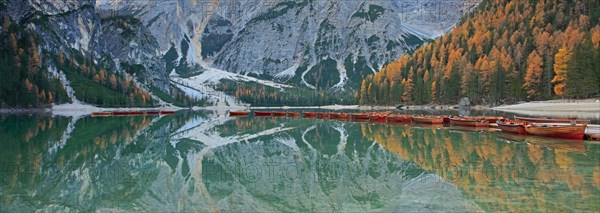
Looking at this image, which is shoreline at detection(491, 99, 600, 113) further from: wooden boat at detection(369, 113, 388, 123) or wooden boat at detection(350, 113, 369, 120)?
wooden boat at detection(350, 113, 369, 120)

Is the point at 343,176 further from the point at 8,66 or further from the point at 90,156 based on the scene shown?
the point at 8,66

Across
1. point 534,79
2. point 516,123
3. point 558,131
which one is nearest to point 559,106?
point 534,79

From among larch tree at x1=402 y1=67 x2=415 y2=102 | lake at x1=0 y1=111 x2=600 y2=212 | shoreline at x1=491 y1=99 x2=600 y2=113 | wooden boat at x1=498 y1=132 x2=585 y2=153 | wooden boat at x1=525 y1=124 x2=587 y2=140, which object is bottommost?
lake at x1=0 y1=111 x2=600 y2=212

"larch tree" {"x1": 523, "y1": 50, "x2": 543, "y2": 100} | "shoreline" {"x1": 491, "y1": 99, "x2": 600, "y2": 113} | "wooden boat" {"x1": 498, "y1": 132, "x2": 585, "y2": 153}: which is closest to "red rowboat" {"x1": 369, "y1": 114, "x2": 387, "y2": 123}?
"wooden boat" {"x1": 498, "y1": 132, "x2": 585, "y2": 153}

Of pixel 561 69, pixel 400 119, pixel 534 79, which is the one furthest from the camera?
pixel 534 79

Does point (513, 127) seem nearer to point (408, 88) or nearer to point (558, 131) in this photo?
point (558, 131)

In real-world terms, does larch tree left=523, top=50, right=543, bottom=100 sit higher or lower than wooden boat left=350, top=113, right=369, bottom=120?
higher
